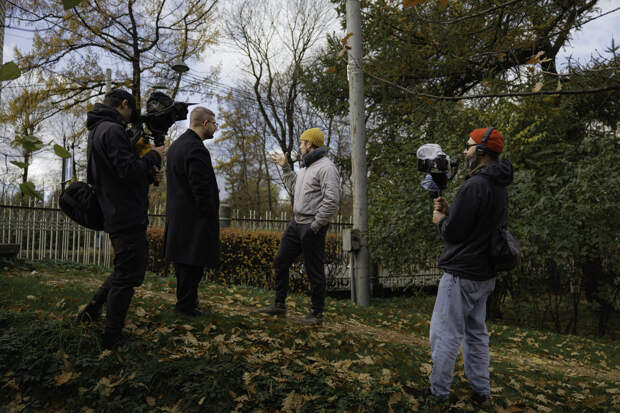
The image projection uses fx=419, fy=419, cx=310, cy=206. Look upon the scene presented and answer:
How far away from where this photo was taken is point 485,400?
10.5 feet

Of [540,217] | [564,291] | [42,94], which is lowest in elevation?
[564,291]

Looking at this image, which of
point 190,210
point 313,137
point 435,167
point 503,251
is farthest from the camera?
point 313,137

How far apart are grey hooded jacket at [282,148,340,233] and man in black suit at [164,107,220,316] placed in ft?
3.56

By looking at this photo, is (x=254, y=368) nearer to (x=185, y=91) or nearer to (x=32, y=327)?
(x=32, y=327)

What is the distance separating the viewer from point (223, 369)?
3.22m

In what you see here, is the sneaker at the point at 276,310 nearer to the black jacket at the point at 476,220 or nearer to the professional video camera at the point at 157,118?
the professional video camera at the point at 157,118

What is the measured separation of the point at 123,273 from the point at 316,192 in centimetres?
230

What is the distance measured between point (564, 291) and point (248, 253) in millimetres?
7197

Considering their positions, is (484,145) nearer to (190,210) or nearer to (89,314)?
(190,210)

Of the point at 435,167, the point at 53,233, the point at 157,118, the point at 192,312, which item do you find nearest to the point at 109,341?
the point at 192,312

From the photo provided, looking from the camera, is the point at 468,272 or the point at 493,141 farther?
the point at 493,141

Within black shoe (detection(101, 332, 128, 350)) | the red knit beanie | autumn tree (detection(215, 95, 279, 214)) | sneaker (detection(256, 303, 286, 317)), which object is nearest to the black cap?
black shoe (detection(101, 332, 128, 350))

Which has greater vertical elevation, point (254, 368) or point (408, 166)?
point (408, 166)

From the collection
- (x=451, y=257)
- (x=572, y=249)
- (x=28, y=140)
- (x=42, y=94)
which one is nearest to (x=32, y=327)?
(x=28, y=140)
